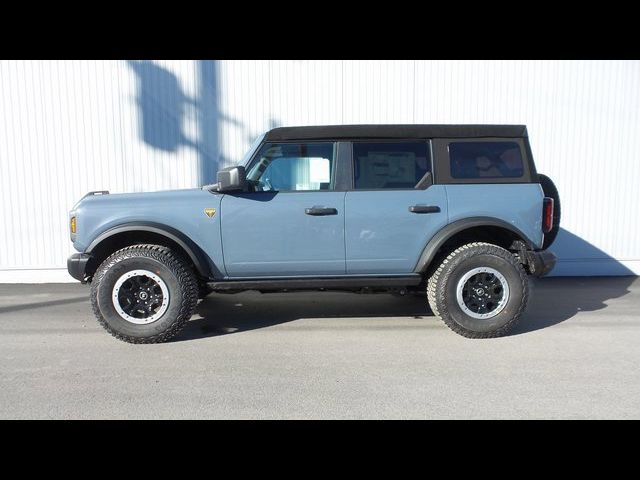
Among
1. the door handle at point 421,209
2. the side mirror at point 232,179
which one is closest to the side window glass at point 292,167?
the side mirror at point 232,179

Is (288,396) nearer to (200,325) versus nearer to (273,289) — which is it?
(273,289)

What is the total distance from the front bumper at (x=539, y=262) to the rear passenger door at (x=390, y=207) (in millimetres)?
952

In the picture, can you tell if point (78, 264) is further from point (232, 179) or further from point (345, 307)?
point (345, 307)

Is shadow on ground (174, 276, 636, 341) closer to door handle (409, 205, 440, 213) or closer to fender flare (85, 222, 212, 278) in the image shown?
fender flare (85, 222, 212, 278)

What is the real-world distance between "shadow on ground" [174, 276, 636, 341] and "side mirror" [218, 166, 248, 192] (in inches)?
60.2

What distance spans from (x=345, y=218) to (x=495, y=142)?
1.74m

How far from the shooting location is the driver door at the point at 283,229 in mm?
4172

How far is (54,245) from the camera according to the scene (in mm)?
7070

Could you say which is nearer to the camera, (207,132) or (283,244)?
(283,244)

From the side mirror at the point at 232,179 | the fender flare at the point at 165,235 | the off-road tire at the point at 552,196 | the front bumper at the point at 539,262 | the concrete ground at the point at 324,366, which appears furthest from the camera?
the off-road tire at the point at 552,196

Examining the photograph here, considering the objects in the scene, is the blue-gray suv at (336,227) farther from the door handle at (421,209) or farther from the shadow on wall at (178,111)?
the shadow on wall at (178,111)

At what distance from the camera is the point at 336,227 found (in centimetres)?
419

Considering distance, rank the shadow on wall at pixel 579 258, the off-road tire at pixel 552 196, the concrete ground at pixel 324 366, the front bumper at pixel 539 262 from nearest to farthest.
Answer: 1. the concrete ground at pixel 324 366
2. the front bumper at pixel 539 262
3. the off-road tire at pixel 552 196
4. the shadow on wall at pixel 579 258

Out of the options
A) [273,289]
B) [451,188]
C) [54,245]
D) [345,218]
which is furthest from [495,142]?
[54,245]
